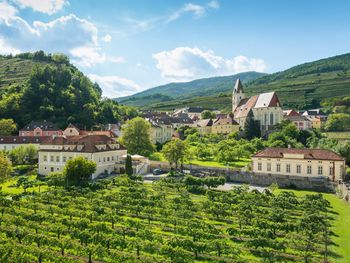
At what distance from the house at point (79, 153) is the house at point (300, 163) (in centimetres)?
2351

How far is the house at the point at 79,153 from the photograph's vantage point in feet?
202

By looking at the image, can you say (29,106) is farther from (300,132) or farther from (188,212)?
(188,212)

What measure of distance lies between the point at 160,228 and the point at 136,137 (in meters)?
43.0

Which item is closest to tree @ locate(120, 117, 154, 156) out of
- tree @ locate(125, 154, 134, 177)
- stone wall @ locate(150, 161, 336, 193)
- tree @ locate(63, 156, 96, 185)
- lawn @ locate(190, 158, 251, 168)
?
lawn @ locate(190, 158, 251, 168)

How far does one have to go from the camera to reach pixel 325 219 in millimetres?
34938

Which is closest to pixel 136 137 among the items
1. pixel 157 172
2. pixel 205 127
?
pixel 157 172

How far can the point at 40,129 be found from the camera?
95.4 meters

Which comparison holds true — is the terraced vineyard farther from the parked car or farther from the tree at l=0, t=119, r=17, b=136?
the tree at l=0, t=119, r=17, b=136

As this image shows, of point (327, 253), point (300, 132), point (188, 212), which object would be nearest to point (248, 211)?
point (188, 212)

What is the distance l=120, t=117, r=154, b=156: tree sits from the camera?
74.2 meters

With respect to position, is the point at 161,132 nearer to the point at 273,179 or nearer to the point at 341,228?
the point at 273,179

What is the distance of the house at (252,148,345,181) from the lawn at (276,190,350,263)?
311 inches

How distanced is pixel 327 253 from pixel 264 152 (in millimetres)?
35198

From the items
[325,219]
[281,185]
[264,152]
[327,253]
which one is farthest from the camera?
[264,152]
